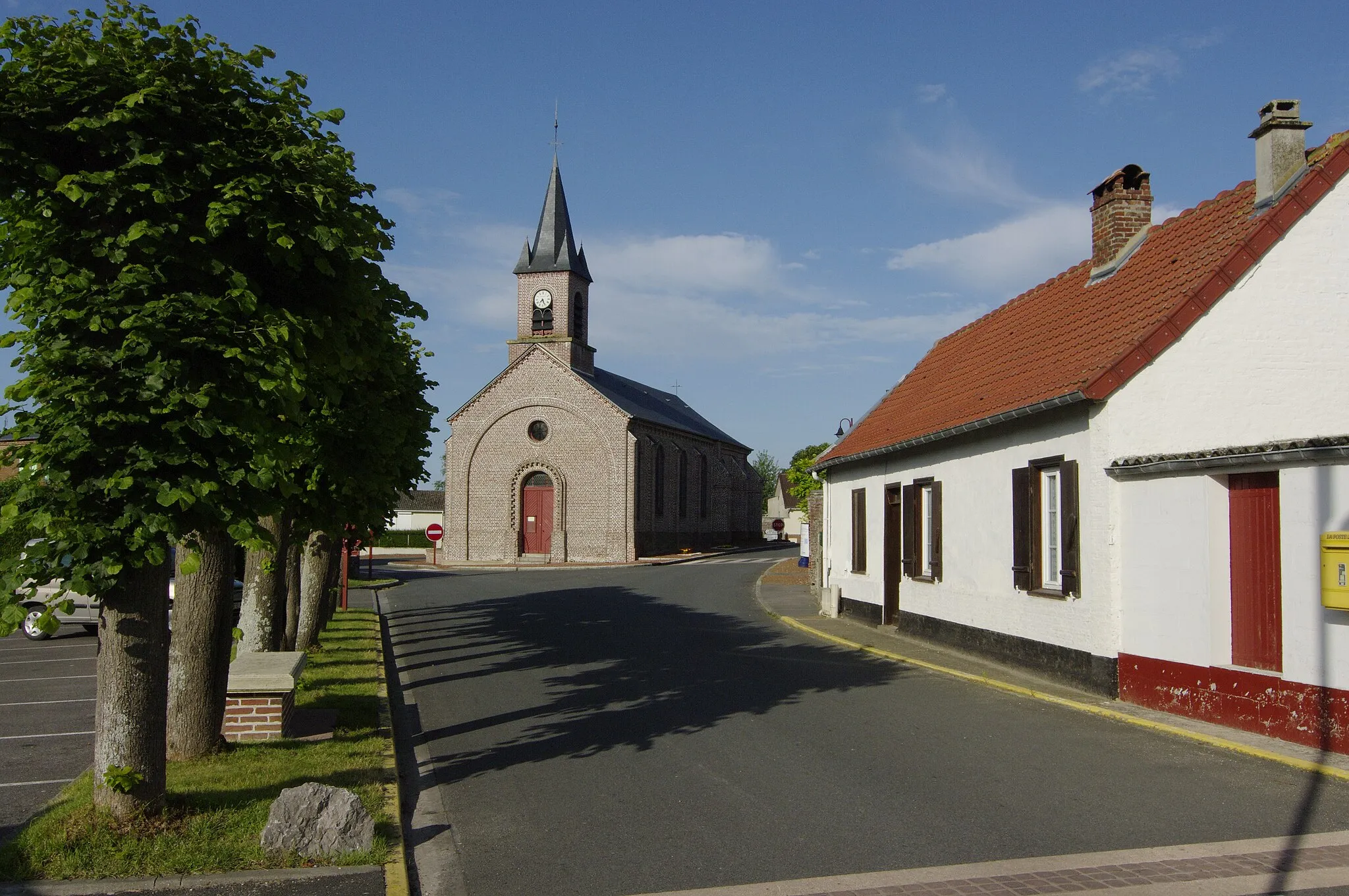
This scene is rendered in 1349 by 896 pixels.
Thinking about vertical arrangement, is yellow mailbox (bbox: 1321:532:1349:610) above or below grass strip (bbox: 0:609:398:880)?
above

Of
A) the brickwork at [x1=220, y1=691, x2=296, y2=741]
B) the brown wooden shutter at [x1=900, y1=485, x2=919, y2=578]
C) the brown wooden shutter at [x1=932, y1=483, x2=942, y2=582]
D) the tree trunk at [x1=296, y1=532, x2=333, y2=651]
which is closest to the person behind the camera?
the brickwork at [x1=220, y1=691, x2=296, y2=741]

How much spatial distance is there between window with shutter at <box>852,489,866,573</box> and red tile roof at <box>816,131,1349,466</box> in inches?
34.6

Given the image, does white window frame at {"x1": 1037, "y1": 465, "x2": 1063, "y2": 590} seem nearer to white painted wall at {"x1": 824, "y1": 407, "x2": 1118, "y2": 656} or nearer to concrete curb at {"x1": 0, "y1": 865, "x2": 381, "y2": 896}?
white painted wall at {"x1": 824, "y1": 407, "x2": 1118, "y2": 656}

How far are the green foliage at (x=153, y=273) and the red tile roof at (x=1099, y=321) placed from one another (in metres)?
8.13

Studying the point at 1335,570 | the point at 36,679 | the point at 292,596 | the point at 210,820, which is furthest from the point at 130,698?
the point at 36,679

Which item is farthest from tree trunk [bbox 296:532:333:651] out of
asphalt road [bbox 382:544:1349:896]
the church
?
the church

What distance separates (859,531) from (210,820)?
1581cm

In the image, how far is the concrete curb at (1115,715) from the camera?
818 cm

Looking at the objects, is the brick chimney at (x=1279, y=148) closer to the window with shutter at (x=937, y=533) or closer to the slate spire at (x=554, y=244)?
the window with shutter at (x=937, y=533)

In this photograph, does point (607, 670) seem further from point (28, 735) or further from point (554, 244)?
point (554, 244)

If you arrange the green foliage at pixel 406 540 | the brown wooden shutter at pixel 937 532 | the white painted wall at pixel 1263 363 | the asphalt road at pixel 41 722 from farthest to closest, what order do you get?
the green foliage at pixel 406 540 < the brown wooden shutter at pixel 937 532 < the white painted wall at pixel 1263 363 < the asphalt road at pixel 41 722

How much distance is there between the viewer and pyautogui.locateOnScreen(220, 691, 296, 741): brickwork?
9047 millimetres

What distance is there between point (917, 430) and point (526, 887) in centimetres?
1267

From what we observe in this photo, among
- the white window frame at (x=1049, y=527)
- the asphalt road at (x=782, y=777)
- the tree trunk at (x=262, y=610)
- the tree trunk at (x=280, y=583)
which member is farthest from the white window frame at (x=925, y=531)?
the tree trunk at (x=262, y=610)
